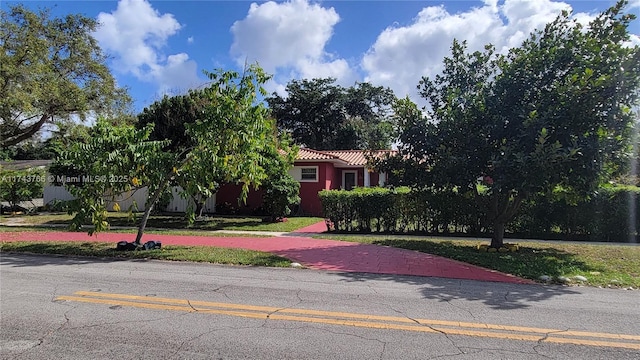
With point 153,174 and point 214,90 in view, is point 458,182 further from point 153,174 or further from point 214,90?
point 153,174

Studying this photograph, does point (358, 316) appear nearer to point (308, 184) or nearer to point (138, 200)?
point (308, 184)

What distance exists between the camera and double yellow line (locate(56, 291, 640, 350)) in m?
4.44

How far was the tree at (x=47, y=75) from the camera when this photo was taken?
16.1 m

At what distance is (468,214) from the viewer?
13969 millimetres

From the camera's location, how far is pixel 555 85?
9508 mm

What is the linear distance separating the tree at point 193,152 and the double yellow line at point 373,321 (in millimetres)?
4482

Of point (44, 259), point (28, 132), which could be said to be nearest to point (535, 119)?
point (44, 259)

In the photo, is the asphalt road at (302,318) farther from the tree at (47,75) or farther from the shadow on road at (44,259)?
the tree at (47,75)

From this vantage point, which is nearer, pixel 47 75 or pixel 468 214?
pixel 468 214

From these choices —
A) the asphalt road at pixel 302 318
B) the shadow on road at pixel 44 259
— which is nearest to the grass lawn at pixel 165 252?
the shadow on road at pixel 44 259

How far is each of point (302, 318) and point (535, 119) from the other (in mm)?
6948

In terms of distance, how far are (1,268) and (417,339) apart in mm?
8728

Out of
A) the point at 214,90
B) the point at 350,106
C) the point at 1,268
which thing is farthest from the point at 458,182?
the point at 350,106

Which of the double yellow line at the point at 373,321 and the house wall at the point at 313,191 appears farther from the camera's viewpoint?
the house wall at the point at 313,191
